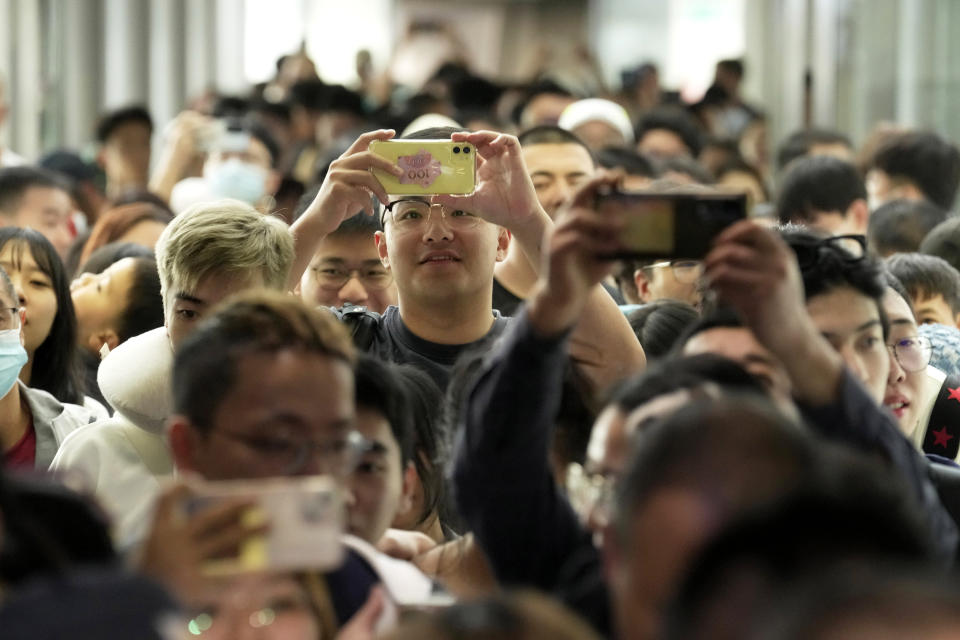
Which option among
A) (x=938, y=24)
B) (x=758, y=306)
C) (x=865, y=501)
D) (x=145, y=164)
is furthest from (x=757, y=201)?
(x=865, y=501)

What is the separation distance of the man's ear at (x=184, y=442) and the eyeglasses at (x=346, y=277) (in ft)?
7.29

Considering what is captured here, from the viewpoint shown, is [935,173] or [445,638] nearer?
[445,638]

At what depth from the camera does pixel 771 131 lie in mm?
19391

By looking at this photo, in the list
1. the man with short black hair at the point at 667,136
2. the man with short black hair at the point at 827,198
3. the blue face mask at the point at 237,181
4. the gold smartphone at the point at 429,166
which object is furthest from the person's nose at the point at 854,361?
the man with short black hair at the point at 667,136

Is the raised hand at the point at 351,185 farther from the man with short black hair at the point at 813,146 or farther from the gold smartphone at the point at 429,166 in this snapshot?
the man with short black hair at the point at 813,146

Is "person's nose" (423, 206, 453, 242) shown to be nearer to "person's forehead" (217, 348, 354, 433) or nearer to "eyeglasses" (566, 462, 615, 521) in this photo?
"eyeglasses" (566, 462, 615, 521)

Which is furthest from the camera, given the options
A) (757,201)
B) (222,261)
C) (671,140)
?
(671,140)

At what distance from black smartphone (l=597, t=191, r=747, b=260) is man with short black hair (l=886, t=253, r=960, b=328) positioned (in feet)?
8.91

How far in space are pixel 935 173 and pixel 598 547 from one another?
19.6 feet

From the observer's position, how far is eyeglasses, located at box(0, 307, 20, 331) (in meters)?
4.37

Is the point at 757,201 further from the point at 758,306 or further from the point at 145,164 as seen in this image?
the point at 758,306

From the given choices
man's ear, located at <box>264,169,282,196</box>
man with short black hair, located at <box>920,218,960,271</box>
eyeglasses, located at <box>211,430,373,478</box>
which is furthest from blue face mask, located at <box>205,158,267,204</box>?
eyeglasses, located at <box>211,430,373,478</box>

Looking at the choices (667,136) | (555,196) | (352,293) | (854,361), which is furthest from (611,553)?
(667,136)

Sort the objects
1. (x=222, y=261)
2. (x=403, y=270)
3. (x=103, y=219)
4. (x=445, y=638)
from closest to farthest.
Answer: (x=445, y=638), (x=222, y=261), (x=403, y=270), (x=103, y=219)
